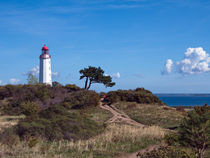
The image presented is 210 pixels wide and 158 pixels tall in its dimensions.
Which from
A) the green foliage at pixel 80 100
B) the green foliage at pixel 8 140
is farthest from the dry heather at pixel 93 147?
the green foliage at pixel 80 100

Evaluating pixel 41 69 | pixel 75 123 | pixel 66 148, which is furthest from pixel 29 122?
pixel 41 69

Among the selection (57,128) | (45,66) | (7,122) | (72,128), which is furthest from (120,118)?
(45,66)

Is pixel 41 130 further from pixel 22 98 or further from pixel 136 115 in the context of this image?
pixel 22 98

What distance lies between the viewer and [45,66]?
168ft

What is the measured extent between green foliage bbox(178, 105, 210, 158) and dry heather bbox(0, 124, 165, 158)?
256cm

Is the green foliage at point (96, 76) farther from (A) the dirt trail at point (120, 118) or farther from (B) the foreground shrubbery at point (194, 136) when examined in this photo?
(B) the foreground shrubbery at point (194, 136)

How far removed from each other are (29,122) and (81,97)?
20.6 m

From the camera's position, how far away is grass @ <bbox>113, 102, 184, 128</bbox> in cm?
2861

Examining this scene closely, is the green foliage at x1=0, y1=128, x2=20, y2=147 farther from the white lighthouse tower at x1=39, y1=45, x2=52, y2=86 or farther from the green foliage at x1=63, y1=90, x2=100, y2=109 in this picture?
the white lighthouse tower at x1=39, y1=45, x2=52, y2=86

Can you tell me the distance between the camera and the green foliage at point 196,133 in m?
11.3

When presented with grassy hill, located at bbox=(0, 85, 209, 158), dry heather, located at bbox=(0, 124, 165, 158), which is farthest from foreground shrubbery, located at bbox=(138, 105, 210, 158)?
dry heather, located at bbox=(0, 124, 165, 158)

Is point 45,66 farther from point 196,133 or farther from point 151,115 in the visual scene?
point 196,133

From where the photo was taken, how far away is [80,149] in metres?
12.4

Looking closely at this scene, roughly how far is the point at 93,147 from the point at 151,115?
781 inches
